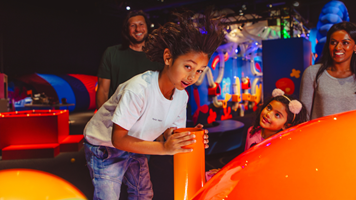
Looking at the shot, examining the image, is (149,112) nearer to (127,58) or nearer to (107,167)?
(107,167)

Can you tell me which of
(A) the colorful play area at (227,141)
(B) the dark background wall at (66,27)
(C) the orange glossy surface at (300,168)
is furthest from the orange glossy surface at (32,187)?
(B) the dark background wall at (66,27)

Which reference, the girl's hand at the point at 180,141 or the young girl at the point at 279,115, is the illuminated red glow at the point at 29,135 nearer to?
the young girl at the point at 279,115

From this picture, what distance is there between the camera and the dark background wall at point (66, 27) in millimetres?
7973

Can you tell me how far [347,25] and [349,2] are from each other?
26.9 ft

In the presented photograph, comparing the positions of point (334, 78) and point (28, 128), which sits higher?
point (334, 78)

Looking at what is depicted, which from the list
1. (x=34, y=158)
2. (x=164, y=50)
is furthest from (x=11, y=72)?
(x=164, y=50)

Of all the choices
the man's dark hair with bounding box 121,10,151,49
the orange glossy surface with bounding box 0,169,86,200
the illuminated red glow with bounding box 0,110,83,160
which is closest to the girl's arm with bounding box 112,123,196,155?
the orange glossy surface with bounding box 0,169,86,200

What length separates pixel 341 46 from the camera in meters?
1.46

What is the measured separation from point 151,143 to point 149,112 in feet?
0.86

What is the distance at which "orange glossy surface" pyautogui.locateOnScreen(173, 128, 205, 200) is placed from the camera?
66cm

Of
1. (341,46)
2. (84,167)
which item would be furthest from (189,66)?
(84,167)

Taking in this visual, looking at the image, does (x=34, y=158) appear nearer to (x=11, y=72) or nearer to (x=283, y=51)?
(x=283, y=51)

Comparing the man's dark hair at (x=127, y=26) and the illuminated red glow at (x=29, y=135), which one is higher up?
the man's dark hair at (x=127, y=26)

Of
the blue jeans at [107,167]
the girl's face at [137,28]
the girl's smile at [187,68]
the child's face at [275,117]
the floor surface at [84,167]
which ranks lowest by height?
the floor surface at [84,167]
